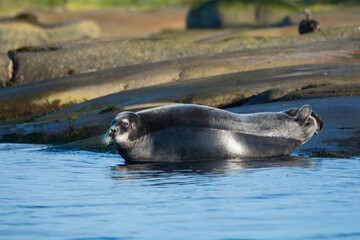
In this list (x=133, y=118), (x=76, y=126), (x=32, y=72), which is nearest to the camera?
(x=133, y=118)

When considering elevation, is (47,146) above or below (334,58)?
below

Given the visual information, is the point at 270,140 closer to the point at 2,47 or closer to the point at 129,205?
the point at 129,205

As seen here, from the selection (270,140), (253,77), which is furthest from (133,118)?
(253,77)

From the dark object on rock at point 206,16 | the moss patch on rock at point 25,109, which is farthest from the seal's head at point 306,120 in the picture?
the dark object on rock at point 206,16

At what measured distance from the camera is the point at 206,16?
4169cm

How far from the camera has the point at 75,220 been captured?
577 cm

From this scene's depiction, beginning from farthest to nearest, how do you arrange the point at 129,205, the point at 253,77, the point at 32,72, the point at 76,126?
1. the point at 32,72
2. the point at 253,77
3. the point at 76,126
4. the point at 129,205

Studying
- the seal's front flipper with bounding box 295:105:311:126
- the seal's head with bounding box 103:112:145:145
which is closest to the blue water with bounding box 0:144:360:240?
the seal's head with bounding box 103:112:145:145

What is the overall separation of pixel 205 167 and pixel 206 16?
34163 mm

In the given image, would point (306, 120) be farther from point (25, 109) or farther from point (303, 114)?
point (25, 109)

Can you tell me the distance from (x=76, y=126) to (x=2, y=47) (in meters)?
21.1

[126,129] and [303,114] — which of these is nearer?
[126,129]

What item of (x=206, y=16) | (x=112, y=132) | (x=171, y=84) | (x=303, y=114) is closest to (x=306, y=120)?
(x=303, y=114)

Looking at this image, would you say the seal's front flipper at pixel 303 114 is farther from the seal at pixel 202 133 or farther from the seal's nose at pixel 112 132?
the seal's nose at pixel 112 132
